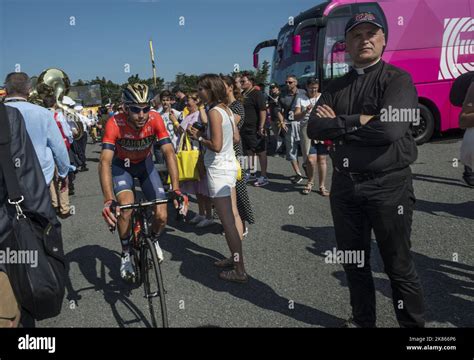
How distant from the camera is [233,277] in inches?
156

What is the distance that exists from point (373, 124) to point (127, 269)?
2.62 meters

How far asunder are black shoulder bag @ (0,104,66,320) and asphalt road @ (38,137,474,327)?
135cm

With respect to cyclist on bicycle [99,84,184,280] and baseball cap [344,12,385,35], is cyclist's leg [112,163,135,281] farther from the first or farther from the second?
baseball cap [344,12,385,35]

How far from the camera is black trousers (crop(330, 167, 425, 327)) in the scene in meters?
2.56

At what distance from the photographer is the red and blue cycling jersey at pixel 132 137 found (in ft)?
11.7

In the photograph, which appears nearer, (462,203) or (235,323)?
(235,323)

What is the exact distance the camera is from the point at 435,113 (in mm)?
10750

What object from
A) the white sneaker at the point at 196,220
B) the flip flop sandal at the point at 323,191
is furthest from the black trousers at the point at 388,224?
the flip flop sandal at the point at 323,191

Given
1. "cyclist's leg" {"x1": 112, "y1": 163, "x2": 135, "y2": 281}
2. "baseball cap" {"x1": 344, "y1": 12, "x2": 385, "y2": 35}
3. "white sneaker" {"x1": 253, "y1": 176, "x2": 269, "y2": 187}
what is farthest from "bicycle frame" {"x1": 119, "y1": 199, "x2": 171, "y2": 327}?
"white sneaker" {"x1": 253, "y1": 176, "x2": 269, "y2": 187}

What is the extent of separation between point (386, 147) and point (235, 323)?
6.03ft
